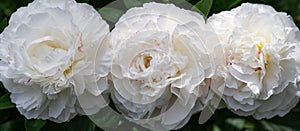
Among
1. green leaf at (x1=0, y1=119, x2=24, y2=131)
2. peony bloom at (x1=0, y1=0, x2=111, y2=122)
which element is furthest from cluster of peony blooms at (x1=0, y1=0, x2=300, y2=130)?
green leaf at (x1=0, y1=119, x2=24, y2=131)

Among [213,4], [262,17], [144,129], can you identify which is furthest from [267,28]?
[144,129]

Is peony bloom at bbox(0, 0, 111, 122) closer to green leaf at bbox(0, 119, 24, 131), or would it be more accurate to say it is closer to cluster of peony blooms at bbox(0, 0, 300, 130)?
cluster of peony blooms at bbox(0, 0, 300, 130)

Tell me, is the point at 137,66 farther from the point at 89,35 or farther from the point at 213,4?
the point at 213,4

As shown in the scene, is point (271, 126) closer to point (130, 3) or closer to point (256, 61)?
point (256, 61)

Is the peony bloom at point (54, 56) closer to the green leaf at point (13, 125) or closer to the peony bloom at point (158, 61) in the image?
the peony bloom at point (158, 61)


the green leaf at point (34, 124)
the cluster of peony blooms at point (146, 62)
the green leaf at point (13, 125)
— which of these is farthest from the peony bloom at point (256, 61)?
the green leaf at point (13, 125)
